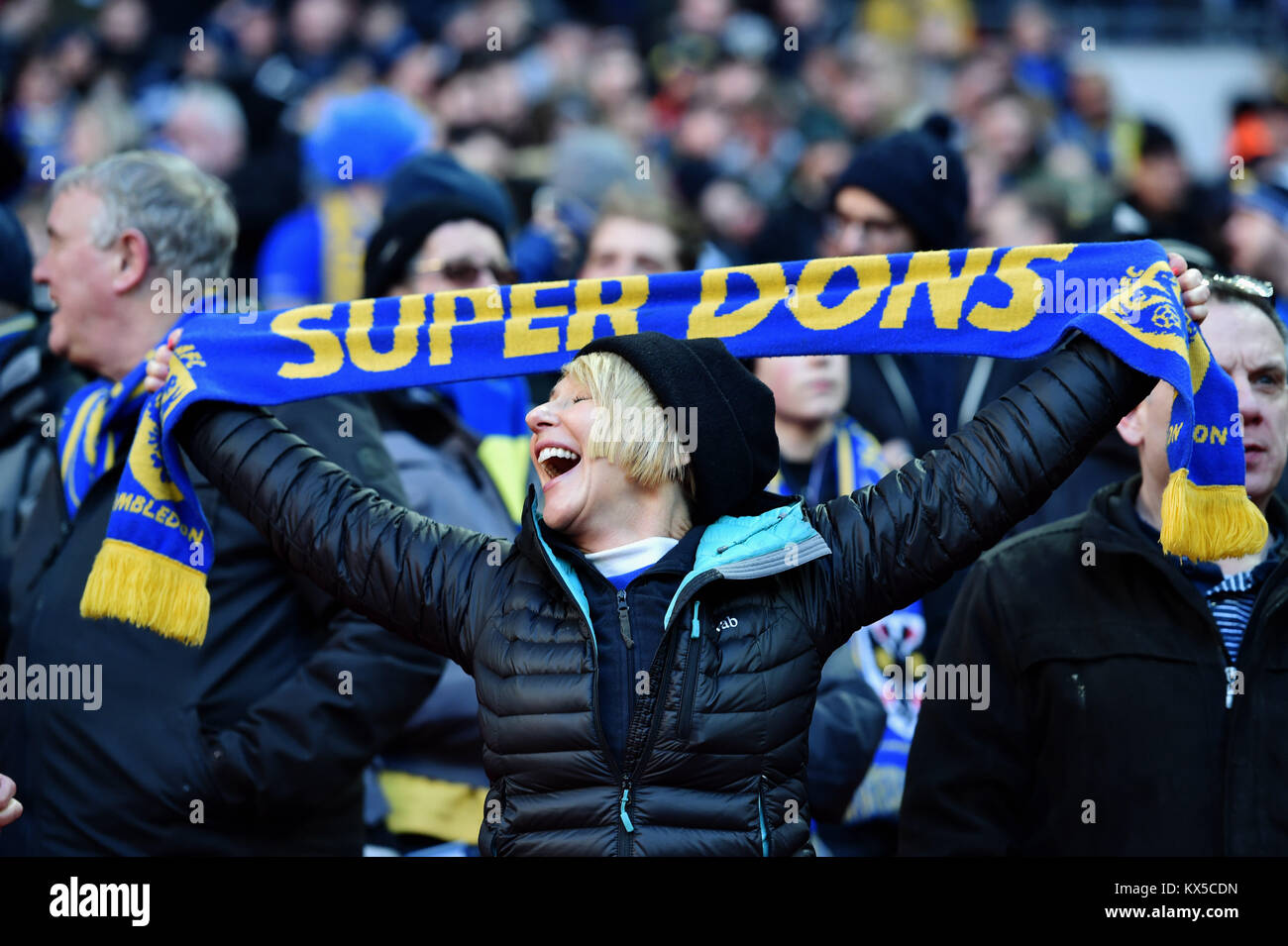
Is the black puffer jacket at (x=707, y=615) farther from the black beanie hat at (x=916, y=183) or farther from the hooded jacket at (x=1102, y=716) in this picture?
Answer: the black beanie hat at (x=916, y=183)

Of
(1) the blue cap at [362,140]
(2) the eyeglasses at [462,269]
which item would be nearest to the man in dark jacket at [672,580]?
(2) the eyeglasses at [462,269]

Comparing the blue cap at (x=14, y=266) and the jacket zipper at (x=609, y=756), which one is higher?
the blue cap at (x=14, y=266)

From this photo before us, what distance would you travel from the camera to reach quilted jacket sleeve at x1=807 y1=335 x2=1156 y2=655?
288cm

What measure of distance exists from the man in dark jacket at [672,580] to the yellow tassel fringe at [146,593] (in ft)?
1.31

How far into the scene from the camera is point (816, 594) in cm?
294

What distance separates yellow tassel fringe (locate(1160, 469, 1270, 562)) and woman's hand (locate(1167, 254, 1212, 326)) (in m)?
0.31

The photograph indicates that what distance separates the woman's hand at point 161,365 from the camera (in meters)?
3.45

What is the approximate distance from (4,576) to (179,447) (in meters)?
1.22

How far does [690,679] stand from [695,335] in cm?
95

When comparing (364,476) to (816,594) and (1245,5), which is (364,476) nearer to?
(816,594)

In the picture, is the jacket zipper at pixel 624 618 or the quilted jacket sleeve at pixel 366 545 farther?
the quilted jacket sleeve at pixel 366 545

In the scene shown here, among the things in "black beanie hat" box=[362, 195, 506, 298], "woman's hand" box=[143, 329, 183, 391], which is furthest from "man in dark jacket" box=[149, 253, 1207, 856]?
"black beanie hat" box=[362, 195, 506, 298]

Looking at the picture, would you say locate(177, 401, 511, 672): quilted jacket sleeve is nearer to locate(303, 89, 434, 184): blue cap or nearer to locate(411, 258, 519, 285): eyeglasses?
locate(411, 258, 519, 285): eyeglasses

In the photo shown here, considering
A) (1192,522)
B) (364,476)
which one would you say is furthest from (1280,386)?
(364,476)
